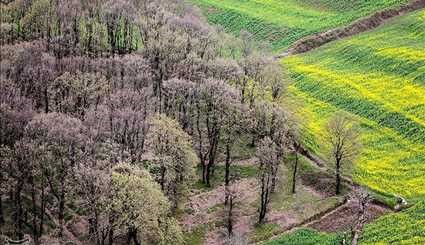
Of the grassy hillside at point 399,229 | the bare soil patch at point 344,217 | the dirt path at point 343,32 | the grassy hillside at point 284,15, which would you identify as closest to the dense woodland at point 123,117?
the bare soil patch at point 344,217

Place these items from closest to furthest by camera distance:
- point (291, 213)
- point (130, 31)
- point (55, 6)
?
1. point (291, 213)
2. point (55, 6)
3. point (130, 31)

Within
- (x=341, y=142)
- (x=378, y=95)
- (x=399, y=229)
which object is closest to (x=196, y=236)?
(x=341, y=142)

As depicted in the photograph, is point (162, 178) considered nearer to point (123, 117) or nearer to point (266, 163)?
point (123, 117)

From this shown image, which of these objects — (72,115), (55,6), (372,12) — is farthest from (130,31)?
(372,12)

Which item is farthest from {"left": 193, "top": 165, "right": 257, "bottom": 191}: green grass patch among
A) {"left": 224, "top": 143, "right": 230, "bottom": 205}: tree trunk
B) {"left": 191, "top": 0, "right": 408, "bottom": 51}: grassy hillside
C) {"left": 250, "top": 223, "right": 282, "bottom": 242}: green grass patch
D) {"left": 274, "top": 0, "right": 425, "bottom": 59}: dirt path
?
{"left": 191, "top": 0, "right": 408, "bottom": 51}: grassy hillside

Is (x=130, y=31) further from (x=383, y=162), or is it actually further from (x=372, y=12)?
(x=372, y=12)

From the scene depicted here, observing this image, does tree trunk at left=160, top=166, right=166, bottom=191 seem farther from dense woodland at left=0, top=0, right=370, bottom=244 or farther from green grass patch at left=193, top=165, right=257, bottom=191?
green grass patch at left=193, top=165, right=257, bottom=191
